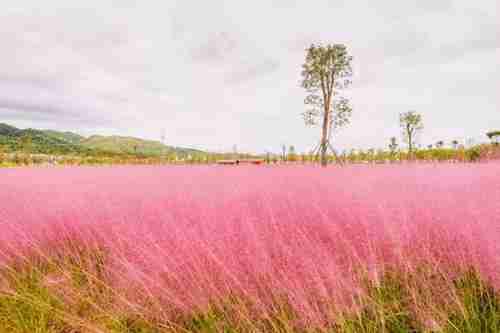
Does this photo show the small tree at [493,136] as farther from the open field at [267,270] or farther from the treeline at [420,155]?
the open field at [267,270]

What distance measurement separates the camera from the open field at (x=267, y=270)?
1.36 metres

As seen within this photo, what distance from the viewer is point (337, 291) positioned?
132cm

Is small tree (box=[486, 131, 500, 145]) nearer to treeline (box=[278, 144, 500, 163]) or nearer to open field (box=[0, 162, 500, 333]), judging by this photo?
treeline (box=[278, 144, 500, 163])

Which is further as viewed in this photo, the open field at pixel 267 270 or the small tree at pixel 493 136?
the small tree at pixel 493 136

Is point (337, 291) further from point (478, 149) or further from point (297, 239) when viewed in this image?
point (478, 149)

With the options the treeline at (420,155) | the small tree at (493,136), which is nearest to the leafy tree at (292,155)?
the treeline at (420,155)

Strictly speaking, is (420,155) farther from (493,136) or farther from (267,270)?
(267,270)

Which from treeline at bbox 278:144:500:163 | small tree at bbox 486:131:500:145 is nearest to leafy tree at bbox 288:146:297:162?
treeline at bbox 278:144:500:163

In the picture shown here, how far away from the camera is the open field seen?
4.47 ft

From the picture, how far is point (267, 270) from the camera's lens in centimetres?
142

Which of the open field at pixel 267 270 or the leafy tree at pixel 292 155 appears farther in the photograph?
the leafy tree at pixel 292 155

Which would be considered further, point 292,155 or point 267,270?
point 292,155

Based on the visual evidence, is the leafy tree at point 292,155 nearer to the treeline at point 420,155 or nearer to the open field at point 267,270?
the treeline at point 420,155

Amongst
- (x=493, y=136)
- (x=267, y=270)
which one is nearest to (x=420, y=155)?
(x=493, y=136)
